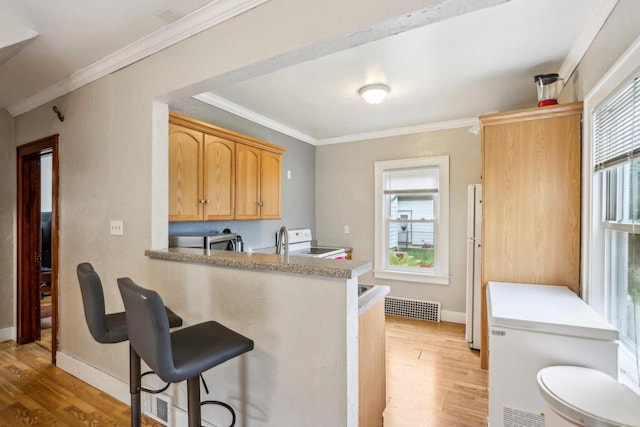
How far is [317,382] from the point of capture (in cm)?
144

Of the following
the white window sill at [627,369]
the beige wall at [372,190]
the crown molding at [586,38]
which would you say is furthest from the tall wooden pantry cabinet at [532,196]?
the beige wall at [372,190]

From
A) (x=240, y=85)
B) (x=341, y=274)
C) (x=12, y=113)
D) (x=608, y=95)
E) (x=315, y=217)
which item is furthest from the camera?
(x=315, y=217)

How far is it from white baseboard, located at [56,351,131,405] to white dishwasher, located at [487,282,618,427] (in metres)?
2.33

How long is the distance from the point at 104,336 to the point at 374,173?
3584 mm

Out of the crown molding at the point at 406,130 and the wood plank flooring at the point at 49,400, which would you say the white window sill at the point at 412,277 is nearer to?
the crown molding at the point at 406,130

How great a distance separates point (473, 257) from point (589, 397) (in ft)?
6.94

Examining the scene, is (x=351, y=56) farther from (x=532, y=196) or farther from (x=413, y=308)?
(x=413, y=308)

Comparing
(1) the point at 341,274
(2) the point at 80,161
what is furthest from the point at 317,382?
(2) the point at 80,161

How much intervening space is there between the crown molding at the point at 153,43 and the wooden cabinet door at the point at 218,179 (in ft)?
2.54

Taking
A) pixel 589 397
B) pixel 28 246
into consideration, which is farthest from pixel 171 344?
pixel 28 246

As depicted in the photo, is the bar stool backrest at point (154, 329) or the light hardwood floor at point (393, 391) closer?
the bar stool backrest at point (154, 329)

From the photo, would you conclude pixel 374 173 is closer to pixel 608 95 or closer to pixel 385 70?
pixel 385 70

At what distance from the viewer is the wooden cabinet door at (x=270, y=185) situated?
134 inches

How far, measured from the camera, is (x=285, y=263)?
1.52 meters
